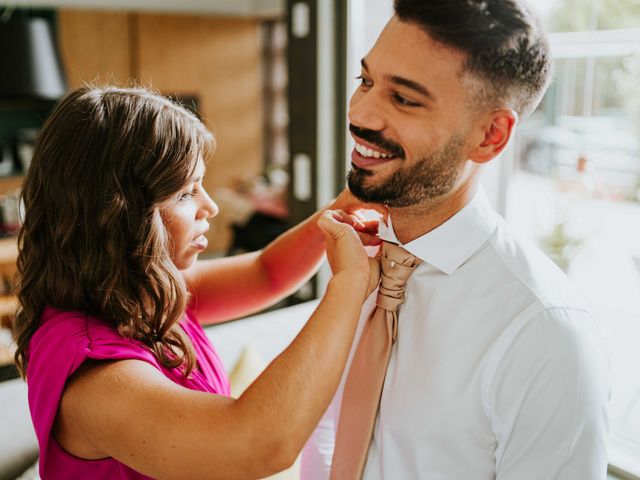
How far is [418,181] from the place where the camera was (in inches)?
41.4

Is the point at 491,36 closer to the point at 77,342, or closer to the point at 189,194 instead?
the point at 189,194

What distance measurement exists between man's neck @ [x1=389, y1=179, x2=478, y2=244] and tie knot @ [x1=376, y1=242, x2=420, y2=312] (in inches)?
2.1

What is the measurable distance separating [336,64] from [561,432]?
7.38 feet

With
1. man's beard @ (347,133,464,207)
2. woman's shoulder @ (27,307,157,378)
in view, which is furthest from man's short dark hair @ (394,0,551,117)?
woman's shoulder @ (27,307,157,378)

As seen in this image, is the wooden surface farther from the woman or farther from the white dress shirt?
the white dress shirt

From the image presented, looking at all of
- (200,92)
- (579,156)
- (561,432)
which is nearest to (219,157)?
(200,92)

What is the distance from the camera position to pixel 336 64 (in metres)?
2.87

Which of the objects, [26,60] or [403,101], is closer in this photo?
[403,101]

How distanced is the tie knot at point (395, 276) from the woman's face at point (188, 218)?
1.19 feet

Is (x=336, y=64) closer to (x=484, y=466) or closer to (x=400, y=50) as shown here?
(x=400, y=50)

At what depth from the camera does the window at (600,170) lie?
1984mm

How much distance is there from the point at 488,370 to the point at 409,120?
0.43 meters

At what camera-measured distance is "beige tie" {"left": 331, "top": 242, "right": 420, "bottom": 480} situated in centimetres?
112

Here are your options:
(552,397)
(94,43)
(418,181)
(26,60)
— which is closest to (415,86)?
(418,181)
